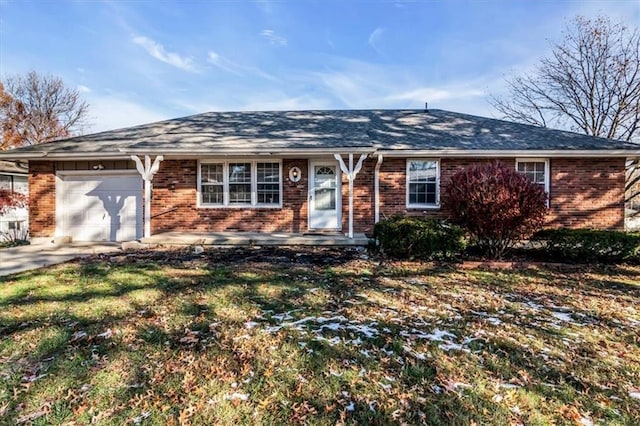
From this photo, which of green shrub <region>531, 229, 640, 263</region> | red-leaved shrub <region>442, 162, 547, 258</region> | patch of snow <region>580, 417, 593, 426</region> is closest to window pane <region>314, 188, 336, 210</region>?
red-leaved shrub <region>442, 162, 547, 258</region>

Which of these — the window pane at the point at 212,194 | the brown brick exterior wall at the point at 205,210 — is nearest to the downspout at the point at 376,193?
the brown brick exterior wall at the point at 205,210

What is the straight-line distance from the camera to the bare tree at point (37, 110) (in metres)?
27.0

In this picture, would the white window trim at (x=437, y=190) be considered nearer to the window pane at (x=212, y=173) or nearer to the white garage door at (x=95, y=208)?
the window pane at (x=212, y=173)

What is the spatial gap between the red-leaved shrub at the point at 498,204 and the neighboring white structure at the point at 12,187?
17.5 m

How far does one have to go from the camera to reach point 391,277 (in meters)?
6.45

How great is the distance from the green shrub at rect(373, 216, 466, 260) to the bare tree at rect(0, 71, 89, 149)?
1239 inches

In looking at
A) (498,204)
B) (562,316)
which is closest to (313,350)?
(562,316)

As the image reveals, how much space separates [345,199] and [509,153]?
194 inches

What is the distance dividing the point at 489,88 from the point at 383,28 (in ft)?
42.7

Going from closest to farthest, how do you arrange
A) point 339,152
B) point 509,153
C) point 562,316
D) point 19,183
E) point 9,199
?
point 562,316 < point 339,152 < point 509,153 < point 9,199 < point 19,183

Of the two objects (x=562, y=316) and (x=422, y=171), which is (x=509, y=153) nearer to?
(x=422, y=171)

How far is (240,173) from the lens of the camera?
10922 millimetres

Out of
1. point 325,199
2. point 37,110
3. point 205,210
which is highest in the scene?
point 37,110

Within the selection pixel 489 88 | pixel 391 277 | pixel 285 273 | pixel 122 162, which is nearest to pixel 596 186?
pixel 391 277
